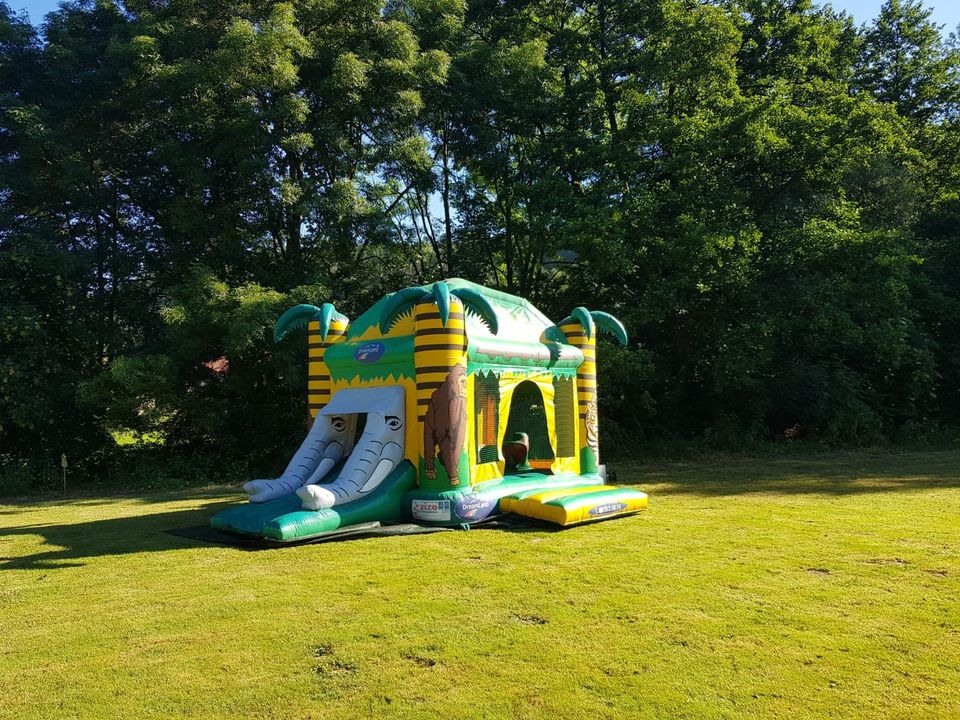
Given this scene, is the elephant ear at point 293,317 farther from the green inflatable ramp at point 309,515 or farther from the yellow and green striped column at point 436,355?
the green inflatable ramp at point 309,515

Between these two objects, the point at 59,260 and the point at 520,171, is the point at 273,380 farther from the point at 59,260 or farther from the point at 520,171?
the point at 520,171

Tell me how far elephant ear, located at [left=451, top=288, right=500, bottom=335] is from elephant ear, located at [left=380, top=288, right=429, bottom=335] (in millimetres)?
394

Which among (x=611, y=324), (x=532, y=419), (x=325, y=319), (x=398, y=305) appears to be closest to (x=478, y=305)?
(x=398, y=305)

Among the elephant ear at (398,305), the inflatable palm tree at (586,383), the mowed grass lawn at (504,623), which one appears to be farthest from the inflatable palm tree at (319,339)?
the inflatable palm tree at (586,383)

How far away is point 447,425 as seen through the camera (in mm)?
6996

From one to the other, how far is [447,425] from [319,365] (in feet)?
8.37

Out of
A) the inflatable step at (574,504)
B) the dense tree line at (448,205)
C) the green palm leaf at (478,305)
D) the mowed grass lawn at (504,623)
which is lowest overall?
the mowed grass lawn at (504,623)

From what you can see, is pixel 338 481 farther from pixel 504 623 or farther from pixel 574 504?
pixel 504 623

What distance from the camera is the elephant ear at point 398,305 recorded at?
7.27 metres

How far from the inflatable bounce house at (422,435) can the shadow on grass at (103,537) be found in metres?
0.67

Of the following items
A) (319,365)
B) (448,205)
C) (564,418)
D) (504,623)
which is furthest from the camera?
(448,205)

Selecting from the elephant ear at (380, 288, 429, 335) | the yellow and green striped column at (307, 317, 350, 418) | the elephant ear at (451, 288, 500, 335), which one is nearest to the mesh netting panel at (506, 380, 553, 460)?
the elephant ear at (451, 288, 500, 335)

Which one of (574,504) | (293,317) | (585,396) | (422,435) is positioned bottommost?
(574,504)

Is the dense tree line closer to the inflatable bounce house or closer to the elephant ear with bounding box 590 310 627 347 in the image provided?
the elephant ear with bounding box 590 310 627 347
